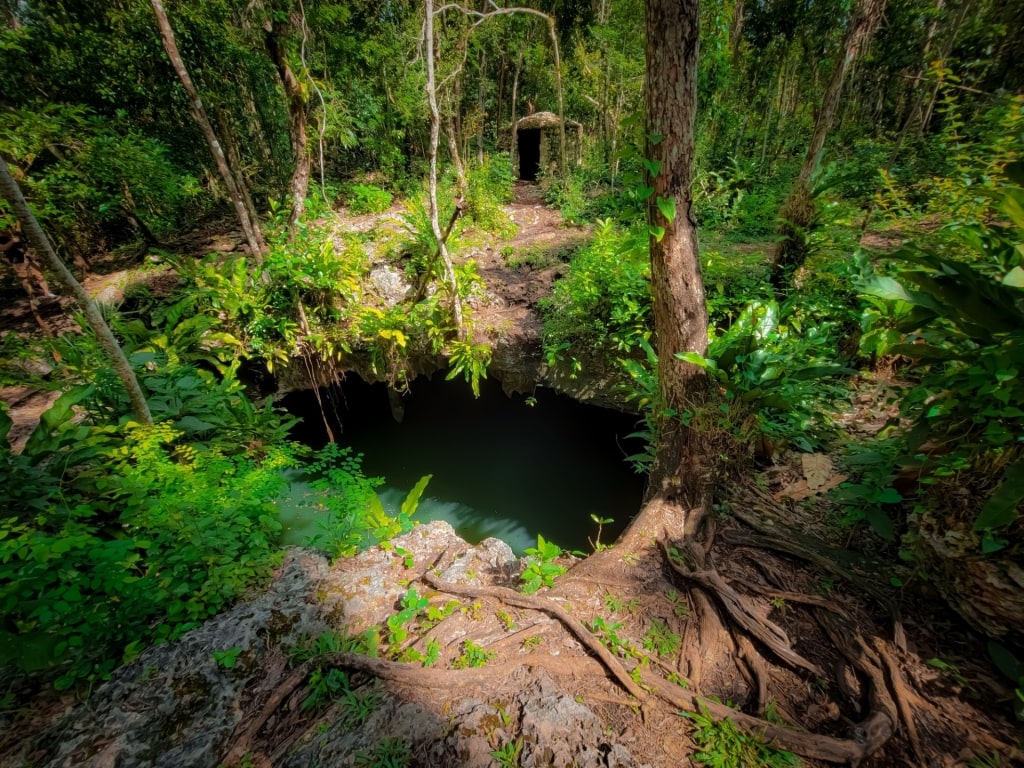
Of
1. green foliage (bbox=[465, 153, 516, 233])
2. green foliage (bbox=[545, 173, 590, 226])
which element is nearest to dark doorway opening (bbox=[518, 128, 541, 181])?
green foliage (bbox=[545, 173, 590, 226])

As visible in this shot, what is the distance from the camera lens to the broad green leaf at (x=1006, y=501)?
5.65ft

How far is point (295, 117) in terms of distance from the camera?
5.40 m

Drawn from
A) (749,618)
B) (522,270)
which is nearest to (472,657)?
(749,618)

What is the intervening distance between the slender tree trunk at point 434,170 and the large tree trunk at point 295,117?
1758mm

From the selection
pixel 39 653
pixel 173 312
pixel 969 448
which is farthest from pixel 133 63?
pixel 969 448

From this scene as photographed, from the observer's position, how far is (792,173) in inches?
372

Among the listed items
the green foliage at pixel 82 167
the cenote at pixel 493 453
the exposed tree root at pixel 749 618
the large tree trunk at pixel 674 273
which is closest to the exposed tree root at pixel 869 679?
the exposed tree root at pixel 749 618

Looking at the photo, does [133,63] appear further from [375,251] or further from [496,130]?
[496,130]

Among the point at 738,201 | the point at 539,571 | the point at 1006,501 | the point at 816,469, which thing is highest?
the point at 738,201

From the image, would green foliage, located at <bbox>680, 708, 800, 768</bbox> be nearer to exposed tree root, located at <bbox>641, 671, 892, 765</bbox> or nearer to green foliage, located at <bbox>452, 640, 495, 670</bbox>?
exposed tree root, located at <bbox>641, 671, 892, 765</bbox>

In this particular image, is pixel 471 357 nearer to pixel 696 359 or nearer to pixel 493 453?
pixel 493 453

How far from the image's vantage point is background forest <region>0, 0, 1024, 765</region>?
6.78ft

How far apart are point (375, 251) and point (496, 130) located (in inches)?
334

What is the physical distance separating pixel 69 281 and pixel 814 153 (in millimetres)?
6681
